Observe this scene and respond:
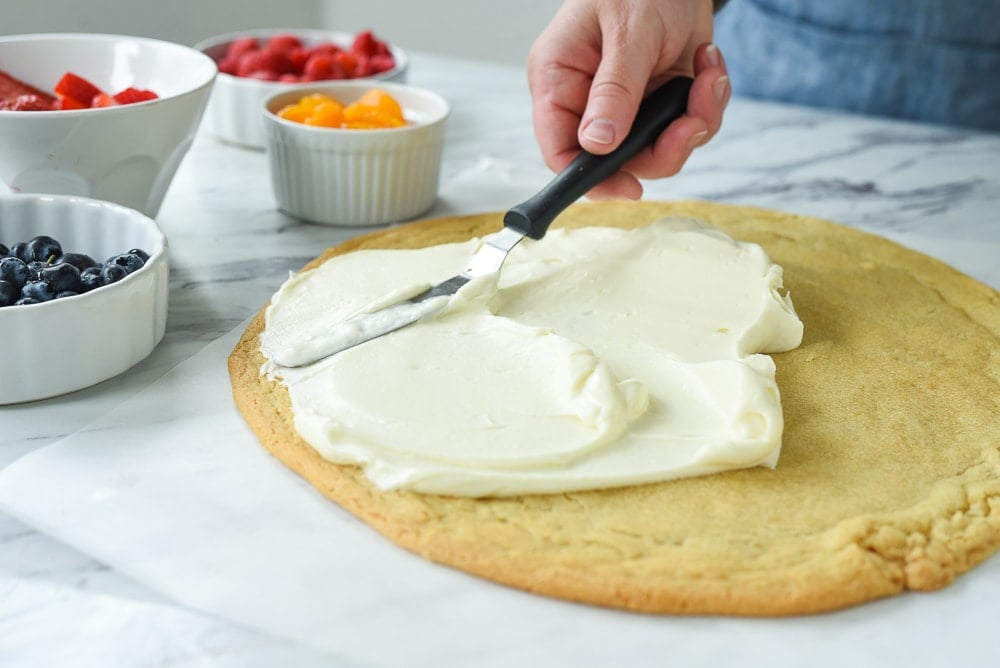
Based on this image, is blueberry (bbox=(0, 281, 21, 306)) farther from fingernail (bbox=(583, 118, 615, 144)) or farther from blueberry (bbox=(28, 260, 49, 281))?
fingernail (bbox=(583, 118, 615, 144))

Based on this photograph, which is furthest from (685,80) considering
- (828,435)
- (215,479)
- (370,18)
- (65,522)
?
(370,18)

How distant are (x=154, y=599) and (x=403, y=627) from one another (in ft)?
0.94

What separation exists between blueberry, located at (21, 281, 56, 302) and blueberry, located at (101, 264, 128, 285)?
0.08 m

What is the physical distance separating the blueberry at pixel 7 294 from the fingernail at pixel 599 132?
37.6 inches

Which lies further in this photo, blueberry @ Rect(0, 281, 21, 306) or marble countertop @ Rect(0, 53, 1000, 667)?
blueberry @ Rect(0, 281, 21, 306)

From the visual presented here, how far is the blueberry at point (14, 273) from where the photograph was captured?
4.82ft

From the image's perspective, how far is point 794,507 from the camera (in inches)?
50.8

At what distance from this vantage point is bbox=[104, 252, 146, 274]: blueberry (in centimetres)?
155

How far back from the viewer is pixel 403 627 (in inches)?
44.2

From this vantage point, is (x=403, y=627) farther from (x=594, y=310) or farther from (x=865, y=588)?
(x=594, y=310)

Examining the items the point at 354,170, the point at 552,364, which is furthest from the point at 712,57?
the point at 552,364

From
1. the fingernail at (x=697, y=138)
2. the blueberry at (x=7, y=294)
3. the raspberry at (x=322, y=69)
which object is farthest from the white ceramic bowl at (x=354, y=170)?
the blueberry at (x=7, y=294)

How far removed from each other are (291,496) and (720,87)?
1.17 m

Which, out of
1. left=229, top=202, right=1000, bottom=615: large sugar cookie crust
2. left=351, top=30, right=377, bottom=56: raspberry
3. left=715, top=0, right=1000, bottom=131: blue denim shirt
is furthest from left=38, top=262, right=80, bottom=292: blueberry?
left=715, top=0, right=1000, bottom=131: blue denim shirt
